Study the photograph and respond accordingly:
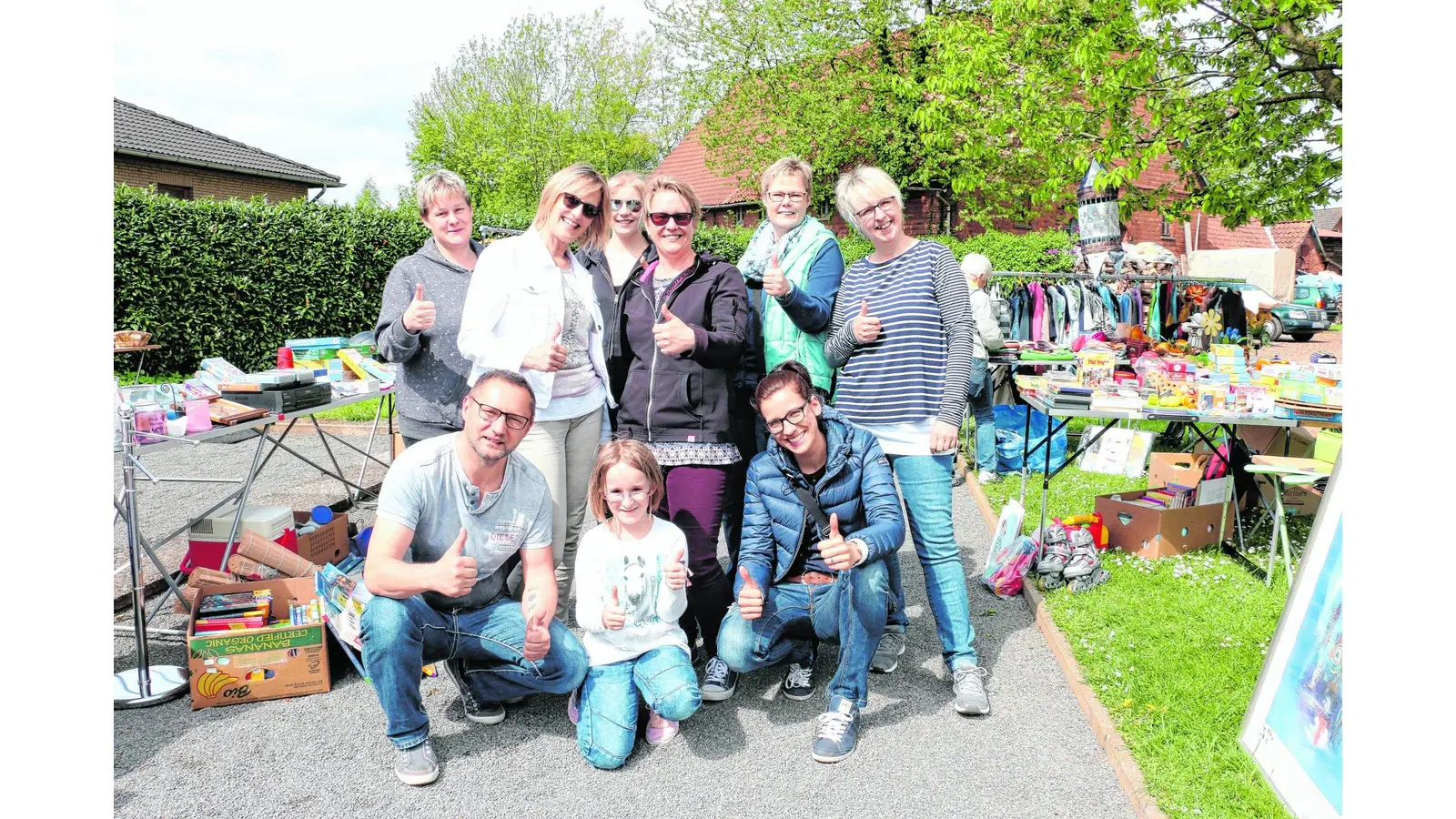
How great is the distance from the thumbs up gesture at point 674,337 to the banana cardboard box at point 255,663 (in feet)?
5.48

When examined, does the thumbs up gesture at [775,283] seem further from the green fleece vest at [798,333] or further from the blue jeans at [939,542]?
the blue jeans at [939,542]

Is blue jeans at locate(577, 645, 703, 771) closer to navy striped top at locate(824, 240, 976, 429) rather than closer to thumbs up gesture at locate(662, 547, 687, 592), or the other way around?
thumbs up gesture at locate(662, 547, 687, 592)

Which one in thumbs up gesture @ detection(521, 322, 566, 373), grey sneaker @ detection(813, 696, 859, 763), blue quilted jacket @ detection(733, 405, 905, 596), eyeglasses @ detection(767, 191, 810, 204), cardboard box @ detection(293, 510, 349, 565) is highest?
eyeglasses @ detection(767, 191, 810, 204)

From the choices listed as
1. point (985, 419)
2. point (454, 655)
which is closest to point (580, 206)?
point (454, 655)

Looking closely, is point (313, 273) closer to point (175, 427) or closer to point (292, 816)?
point (175, 427)

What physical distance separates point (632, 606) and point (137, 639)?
1804mm

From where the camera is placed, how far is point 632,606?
9.91ft

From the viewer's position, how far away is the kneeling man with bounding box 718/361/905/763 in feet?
9.88

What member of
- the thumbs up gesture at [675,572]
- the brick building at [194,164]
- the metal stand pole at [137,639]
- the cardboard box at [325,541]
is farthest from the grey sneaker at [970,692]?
the brick building at [194,164]

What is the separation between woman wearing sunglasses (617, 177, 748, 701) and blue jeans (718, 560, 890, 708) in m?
0.18

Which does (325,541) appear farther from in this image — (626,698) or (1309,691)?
(1309,691)

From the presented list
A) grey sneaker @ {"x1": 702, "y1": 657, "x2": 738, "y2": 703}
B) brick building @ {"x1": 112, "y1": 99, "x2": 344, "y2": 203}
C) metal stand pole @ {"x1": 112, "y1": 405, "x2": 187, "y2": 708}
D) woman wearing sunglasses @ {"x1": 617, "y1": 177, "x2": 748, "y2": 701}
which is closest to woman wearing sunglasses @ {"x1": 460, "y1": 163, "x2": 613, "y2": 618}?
woman wearing sunglasses @ {"x1": 617, "y1": 177, "x2": 748, "y2": 701}

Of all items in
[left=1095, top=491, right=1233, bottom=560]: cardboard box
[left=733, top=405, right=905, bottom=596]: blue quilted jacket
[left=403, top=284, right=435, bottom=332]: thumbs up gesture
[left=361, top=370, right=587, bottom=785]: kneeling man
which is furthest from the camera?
[left=1095, top=491, right=1233, bottom=560]: cardboard box

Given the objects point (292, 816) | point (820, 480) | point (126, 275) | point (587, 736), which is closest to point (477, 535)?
point (587, 736)
